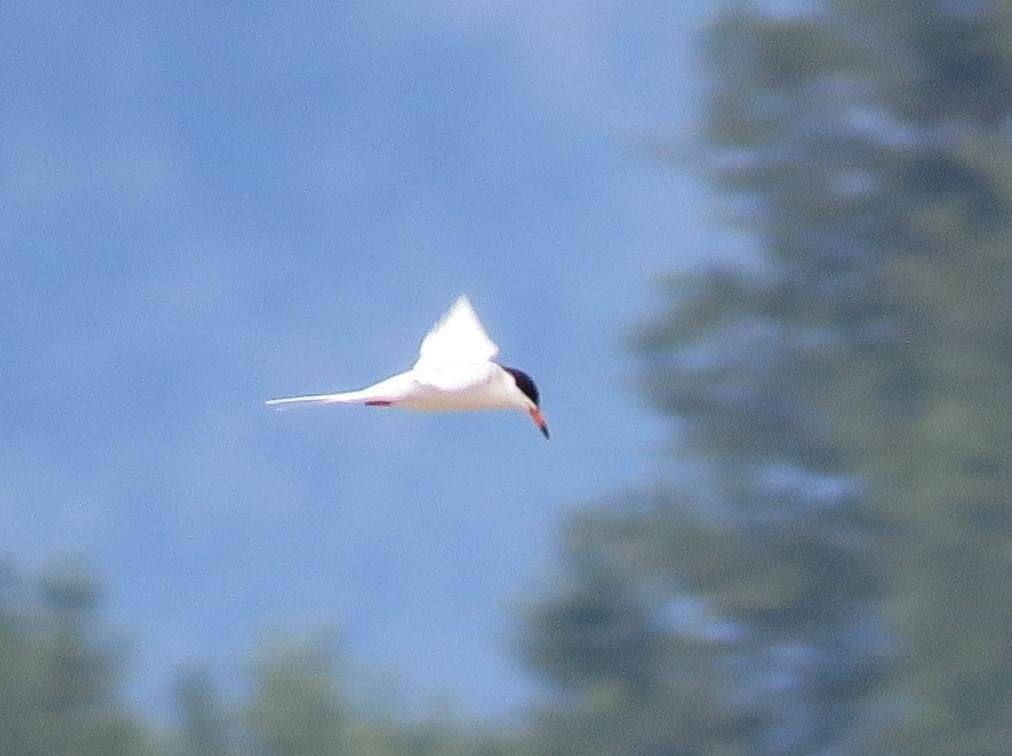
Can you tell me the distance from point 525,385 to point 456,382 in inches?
22.3

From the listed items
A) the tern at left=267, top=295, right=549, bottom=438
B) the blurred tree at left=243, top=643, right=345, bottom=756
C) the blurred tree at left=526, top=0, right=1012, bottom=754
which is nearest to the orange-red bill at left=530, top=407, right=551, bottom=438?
the tern at left=267, top=295, right=549, bottom=438

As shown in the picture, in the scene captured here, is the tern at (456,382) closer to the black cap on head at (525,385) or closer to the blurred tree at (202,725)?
the black cap on head at (525,385)

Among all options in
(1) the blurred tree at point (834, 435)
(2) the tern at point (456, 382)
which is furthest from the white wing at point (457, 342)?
(1) the blurred tree at point (834, 435)

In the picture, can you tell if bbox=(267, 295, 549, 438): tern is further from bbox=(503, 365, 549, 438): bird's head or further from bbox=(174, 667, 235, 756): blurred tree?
bbox=(174, 667, 235, 756): blurred tree

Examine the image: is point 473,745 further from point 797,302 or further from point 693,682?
point 797,302

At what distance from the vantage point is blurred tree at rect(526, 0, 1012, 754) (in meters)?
9.03

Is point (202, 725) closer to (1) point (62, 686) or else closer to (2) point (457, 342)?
(1) point (62, 686)

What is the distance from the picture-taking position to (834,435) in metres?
10.1

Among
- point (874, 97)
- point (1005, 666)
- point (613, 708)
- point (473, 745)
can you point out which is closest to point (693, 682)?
point (613, 708)

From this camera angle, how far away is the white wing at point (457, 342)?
13.5 ft

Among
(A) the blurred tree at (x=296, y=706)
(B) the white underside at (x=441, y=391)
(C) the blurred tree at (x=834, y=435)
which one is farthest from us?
(A) the blurred tree at (x=296, y=706)

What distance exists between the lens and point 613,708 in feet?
32.0

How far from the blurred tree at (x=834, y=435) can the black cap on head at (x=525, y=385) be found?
4.55 meters

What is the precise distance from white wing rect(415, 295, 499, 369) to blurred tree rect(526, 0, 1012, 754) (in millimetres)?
4851
